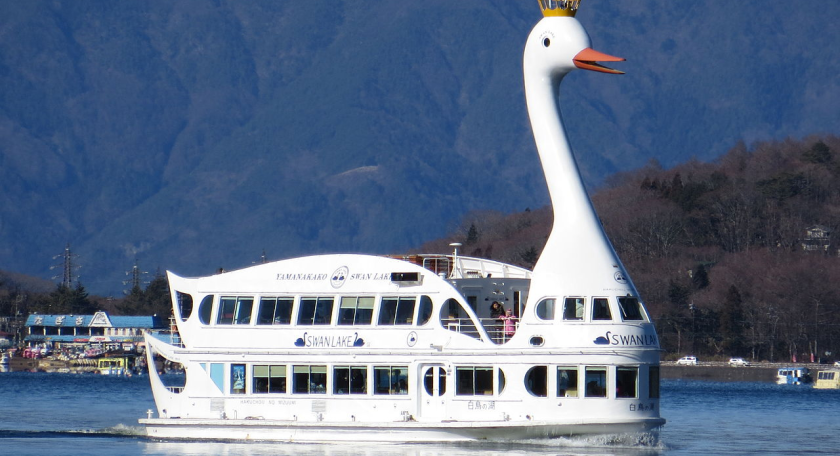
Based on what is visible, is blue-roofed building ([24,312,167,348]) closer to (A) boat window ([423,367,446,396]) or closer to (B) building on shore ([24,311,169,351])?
(B) building on shore ([24,311,169,351])

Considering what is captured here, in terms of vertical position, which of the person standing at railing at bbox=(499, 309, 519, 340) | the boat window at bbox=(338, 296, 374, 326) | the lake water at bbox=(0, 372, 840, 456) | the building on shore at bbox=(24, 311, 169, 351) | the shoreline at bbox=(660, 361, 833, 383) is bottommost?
the shoreline at bbox=(660, 361, 833, 383)

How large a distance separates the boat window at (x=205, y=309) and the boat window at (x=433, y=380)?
611cm

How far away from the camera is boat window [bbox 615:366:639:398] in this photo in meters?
34.8

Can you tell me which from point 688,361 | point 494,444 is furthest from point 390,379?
point 688,361

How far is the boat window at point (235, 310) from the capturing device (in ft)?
125

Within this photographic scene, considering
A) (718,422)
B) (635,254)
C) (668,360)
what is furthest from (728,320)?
(718,422)

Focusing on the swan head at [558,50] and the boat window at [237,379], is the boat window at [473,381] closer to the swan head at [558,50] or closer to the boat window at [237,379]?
the boat window at [237,379]

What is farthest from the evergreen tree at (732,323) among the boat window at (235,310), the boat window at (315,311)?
the boat window at (315,311)

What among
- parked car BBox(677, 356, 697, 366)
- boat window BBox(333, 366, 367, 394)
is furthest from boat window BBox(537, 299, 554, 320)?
parked car BBox(677, 356, 697, 366)

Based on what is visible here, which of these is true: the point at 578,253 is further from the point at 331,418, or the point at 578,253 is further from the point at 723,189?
the point at 723,189

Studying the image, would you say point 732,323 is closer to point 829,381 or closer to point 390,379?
point 829,381

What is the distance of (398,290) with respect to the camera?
121ft

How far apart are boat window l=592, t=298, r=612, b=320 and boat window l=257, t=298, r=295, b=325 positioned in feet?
25.1

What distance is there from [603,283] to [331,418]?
24.5 ft
